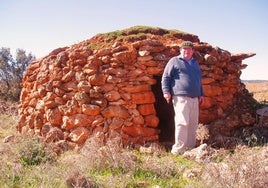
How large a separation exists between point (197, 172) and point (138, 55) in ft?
8.95

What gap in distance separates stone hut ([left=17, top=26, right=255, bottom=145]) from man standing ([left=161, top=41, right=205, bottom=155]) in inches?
27.6

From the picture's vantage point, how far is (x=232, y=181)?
3.31m

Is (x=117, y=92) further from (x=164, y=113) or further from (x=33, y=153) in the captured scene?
(x=164, y=113)

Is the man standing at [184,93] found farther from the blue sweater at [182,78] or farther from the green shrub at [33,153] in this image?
the green shrub at [33,153]

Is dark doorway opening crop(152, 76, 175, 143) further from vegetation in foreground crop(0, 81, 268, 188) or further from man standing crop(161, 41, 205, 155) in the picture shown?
vegetation in foreground crop(0, 81, 268, 188)

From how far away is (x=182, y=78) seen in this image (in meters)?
5.38

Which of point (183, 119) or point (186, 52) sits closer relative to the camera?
point (183, 119)

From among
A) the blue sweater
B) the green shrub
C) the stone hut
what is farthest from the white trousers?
the green shrub

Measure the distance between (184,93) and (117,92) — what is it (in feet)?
4.26

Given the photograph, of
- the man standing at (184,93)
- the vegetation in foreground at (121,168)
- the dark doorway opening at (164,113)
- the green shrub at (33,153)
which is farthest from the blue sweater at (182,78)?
the green shrub at (33,153)

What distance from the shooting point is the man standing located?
5316mm

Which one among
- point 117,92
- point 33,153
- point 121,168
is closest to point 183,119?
point 117,92

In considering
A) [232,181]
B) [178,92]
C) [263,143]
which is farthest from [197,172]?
[263,143]

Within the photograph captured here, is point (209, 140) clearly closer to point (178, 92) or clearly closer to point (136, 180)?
point (178, 92)
